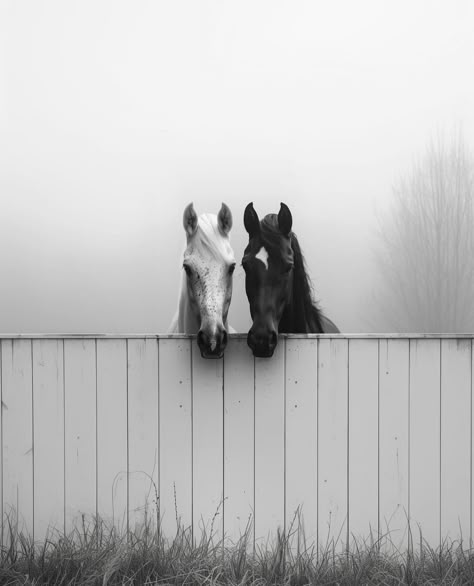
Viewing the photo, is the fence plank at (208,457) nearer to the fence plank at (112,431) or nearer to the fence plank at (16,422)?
the fence plank at (112,431)

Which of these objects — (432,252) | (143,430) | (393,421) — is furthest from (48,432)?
(432,252)

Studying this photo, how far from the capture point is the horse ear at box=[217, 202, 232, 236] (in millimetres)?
2059

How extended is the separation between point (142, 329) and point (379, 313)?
1327 millimetres

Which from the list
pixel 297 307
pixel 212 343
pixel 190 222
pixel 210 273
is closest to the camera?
pixel 212 343

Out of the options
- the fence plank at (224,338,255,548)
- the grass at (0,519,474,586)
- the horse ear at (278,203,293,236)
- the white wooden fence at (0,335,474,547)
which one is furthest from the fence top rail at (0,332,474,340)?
the grass at (0,519,474,586)

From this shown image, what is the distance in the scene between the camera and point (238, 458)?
75.7 inches

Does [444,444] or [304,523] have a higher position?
[444,444]

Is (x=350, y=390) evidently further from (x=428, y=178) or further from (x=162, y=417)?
(x=428, y=178)

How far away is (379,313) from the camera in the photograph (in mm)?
2643

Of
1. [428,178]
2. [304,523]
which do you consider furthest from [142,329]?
[428,178]

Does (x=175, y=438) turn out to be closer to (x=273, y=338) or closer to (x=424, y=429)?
(x=273, y=338)

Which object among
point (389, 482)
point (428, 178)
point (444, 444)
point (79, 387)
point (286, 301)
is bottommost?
point (389, 482)

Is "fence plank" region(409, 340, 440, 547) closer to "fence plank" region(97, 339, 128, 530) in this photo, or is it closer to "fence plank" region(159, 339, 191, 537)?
"fence plank" region(159, 339, 191, 537)

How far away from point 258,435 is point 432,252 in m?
1.57
